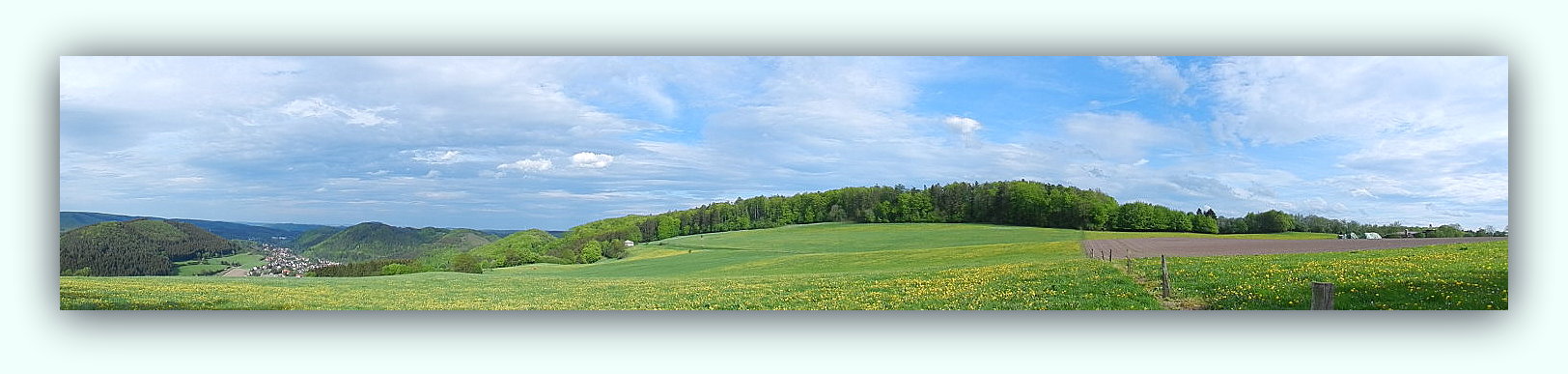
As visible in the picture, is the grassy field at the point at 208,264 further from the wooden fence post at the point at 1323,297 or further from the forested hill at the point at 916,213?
the wooden fence post at the point at 1323,297

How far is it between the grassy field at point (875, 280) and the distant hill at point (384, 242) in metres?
0.21

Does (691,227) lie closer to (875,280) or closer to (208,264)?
(875,280)

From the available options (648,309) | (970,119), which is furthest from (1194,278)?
(648,309)

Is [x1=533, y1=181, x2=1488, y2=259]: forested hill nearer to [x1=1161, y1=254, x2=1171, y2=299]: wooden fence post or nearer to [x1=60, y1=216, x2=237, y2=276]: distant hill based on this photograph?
[x1=1161, y1=254, x2=1171, y2=299]: wooden fence post

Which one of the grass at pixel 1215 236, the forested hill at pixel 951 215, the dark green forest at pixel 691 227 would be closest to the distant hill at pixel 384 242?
the dark green forest at pixel 691 227

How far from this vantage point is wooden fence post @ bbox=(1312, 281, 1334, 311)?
627 centimetres

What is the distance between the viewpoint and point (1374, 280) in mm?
6484

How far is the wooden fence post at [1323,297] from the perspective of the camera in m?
6.27

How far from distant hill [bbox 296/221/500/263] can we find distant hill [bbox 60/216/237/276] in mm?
760

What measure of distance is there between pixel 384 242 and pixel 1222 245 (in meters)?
6.90

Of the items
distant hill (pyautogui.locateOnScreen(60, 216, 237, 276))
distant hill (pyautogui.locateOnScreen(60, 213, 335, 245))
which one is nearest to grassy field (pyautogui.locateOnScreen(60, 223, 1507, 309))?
distant hill (pyautogui.locateOnScreen(60, 216, 237, 276))

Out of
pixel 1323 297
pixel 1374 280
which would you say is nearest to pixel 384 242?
pixel 1323 297
